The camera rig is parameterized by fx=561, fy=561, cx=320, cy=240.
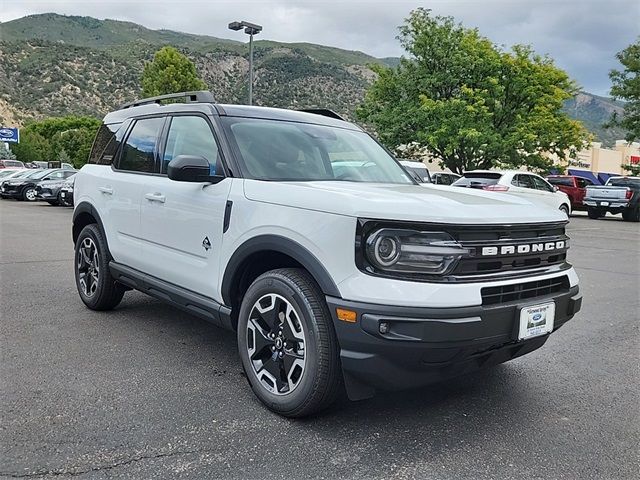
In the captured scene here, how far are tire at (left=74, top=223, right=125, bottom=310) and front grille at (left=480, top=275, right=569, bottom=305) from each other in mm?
3525

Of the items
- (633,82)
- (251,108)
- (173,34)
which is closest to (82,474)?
(251,108)

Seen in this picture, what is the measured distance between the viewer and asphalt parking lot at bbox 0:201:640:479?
2.69 meters

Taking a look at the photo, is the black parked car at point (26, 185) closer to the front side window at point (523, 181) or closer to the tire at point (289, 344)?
the front side window at point (523, 181)

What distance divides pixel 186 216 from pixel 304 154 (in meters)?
0.94

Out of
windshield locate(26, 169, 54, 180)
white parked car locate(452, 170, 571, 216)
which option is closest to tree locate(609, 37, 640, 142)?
white parked car locate(452, 170, 571, 216)

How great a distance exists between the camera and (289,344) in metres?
3.14

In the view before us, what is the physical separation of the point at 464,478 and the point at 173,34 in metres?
176

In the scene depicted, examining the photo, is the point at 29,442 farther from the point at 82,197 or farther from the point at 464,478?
the point at 82,197

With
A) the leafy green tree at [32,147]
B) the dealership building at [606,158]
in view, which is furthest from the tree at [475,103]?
the leafy green tree at [32,147]

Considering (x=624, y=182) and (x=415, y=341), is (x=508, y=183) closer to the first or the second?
(x=624, y=182)

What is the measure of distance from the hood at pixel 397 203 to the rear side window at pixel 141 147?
1.48 meters

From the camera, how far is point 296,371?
10.2ft

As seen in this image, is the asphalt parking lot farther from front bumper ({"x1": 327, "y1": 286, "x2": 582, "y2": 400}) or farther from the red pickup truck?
the red pickup truck

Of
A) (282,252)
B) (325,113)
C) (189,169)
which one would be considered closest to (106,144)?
(325,113)
